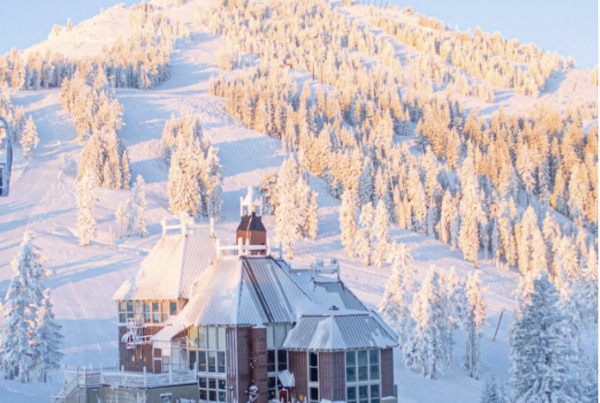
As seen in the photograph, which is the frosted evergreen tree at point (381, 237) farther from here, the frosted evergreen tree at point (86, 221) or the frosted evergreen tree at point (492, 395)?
the frosted evergreen tree at point (492, 395)

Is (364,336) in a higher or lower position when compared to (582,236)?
higher

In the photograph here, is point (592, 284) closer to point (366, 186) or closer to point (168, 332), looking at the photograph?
point (366, 186)

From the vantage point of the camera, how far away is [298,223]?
282 feet

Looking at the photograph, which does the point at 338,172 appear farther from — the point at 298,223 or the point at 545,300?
the point at 545,300

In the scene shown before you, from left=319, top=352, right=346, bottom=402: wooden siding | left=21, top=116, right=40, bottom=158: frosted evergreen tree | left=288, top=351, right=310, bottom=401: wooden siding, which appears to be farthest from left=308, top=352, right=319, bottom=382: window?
left=21, top=116, right=40, bottom=158: frosted evergreen tree

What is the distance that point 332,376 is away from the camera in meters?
29.5

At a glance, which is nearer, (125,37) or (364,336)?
(364,336)

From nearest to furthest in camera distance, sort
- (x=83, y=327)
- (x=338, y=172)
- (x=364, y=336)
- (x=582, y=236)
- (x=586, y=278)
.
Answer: (x=364, y=336) → (x=83, y=327) → (x=586, y=278) → (x=582, y=236) → (x=338, y=172)

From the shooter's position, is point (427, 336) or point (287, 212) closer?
point (427, 336)

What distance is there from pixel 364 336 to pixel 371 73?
15568 cm

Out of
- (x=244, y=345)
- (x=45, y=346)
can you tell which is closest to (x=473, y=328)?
(x=45, y=346)

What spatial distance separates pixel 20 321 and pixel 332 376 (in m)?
23.5

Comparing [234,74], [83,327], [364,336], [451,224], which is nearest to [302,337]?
[364,336]

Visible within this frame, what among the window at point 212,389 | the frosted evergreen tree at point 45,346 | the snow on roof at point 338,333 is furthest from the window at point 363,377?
the frosted evergreen tree at point 45,346
